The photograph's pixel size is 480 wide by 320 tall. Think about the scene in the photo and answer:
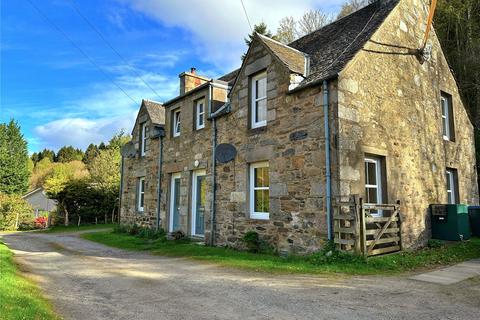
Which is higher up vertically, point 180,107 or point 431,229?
point 180,107

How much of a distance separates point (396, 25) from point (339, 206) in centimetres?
668

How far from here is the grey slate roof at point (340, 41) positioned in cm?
973

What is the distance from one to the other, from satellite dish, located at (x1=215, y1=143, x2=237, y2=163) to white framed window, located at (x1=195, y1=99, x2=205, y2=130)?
215 centimetres

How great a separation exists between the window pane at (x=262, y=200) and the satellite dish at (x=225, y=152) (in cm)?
149

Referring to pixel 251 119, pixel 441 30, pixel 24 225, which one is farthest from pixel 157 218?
pixel 441 30

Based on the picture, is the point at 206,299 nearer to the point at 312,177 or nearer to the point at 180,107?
the point at 312,177

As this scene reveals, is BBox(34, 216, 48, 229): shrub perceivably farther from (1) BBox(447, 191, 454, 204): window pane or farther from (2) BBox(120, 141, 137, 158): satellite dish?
(1) BBox(447, 191, 454, 204): window pane

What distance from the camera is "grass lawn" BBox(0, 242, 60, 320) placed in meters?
4.51

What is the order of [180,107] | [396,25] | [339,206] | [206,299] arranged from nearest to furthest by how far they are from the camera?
[206,299]
[339,206]
[396,25]
[180,107]

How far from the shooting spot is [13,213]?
81.9ft

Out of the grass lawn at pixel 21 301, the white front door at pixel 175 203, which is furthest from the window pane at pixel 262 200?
the grass lawn at pixel 21 301

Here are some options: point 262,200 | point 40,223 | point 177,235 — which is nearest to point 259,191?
point 262,200

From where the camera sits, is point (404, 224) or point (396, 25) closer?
point (404, 224)

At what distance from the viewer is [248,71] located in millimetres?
11609
